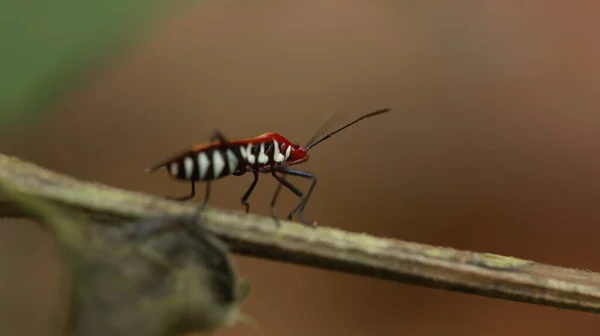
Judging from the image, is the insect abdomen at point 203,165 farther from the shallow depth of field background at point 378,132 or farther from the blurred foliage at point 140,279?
the shallow depth of field background at point 378,132

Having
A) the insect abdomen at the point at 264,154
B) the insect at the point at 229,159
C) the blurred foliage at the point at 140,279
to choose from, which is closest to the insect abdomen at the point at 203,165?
the insect at the point at 229,159

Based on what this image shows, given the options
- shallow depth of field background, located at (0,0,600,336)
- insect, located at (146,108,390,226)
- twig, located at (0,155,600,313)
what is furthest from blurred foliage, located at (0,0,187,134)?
shallow depth of field background, located at (0,0,600,336)

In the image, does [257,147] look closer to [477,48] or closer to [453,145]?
[453,145]

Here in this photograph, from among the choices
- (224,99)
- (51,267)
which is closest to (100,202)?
(51,267)

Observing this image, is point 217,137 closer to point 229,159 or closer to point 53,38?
point 229,159

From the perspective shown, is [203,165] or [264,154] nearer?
[203,165]

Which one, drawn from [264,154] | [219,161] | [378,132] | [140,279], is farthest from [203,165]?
[378,132]
